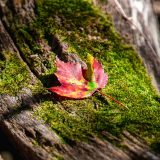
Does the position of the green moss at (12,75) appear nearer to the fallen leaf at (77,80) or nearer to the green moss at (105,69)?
the green moss at (105,69)

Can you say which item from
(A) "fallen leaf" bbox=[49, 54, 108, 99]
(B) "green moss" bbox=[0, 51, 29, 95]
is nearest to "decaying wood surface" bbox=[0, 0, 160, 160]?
(B) "green moss" bbox=[0, 51, 29, 95]

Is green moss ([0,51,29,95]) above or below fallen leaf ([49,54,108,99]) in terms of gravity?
above

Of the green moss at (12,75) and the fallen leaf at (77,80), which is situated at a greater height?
the green moss at (12,75)

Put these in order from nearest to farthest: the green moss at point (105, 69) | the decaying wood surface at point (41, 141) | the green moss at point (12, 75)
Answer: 1. the decaying wood surface at point (41, 141)
2. the green moss at point (105, 69)
3. the green moss at point (12, 75)

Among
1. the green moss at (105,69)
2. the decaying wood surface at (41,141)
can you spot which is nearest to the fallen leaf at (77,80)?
the green moss at (105,69)

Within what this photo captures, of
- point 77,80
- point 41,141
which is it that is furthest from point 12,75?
point 41,141

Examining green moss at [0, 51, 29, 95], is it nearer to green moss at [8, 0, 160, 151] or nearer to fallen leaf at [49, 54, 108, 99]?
green moss at [8, 0, 160, 151]

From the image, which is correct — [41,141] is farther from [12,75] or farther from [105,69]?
[105,69]

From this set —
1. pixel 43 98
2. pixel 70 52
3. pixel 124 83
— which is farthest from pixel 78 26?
pixel 43 98
